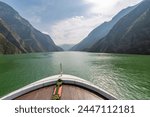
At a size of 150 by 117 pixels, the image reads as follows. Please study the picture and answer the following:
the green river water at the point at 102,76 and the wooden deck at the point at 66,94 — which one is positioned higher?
the green river water at the point at 102,76

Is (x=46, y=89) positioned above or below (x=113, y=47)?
below

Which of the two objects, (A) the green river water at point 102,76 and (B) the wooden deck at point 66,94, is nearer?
(B) the wooden deck at point 66,94

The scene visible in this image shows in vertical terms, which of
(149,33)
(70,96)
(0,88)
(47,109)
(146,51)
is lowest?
(47,109)

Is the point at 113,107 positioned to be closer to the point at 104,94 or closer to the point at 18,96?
the point at 104,94

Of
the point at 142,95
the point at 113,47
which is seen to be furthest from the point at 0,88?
the point at 113,47

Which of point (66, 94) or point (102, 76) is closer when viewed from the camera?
point (66, 94)

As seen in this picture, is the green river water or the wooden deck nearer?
the wooden deck

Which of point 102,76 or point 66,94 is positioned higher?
point 102,76

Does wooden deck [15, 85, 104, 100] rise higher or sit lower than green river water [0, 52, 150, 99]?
lower
